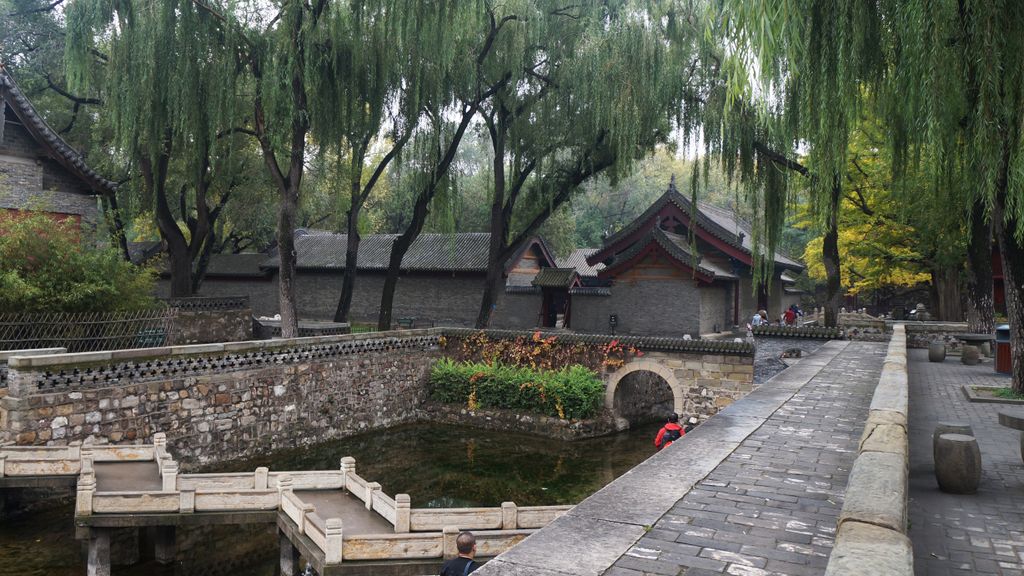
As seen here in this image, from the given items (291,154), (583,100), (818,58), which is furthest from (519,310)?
(818,58)

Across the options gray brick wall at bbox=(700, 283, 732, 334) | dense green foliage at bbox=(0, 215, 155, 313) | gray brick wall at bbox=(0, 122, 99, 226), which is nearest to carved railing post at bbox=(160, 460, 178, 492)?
dense green foliage at bbox=(0, 215, 155, 313)

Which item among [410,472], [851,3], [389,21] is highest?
[389,21]

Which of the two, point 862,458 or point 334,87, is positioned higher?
point 334,87

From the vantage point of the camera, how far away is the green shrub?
52.3ft

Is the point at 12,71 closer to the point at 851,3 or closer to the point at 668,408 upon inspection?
the point at 668,408

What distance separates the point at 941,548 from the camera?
15.0ft

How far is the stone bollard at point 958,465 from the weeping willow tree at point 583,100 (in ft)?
35.2

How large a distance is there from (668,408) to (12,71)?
886 inches

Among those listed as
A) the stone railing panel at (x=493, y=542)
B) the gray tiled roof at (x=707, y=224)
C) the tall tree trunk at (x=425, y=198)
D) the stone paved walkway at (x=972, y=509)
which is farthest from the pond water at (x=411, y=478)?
the gray tiled roof at (x=707, y=224)

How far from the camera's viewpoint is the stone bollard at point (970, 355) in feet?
52.2

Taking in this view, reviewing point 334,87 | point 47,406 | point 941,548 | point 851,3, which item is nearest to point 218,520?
point 47,406

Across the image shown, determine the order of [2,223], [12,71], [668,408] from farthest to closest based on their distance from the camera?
[12,71], [668,408], [2,223]

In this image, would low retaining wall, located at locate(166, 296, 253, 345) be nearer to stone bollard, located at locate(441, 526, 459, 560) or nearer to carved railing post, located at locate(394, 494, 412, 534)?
carved railing post, located at locate(394, 494, 412, 534)

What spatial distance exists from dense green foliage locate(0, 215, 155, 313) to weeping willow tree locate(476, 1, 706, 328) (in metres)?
9.60
